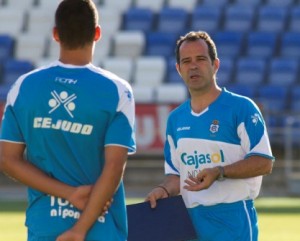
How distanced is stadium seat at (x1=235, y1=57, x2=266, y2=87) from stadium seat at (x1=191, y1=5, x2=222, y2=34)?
1419mm

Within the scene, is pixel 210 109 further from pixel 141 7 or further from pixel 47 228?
pixel 141 7

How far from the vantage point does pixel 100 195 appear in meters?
4.72

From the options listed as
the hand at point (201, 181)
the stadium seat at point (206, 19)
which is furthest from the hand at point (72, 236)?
the stadium seat at point (206, 19)

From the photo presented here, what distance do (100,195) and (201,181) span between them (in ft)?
4.38

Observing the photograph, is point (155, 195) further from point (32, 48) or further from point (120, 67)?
point (32, 48)

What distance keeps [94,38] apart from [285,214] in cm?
1324

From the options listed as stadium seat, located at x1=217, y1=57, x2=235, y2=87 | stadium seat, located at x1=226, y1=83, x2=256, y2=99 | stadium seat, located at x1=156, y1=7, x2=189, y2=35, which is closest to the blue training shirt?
stadium seat, located at x1=226, y1=83, x2=256, y2=99

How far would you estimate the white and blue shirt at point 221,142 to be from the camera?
245 inches

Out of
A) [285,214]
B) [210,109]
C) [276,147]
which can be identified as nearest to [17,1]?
[276,147]

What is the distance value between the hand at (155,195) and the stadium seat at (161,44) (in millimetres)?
19585

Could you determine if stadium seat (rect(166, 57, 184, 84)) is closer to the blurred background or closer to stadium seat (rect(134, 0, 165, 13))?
the blurred background

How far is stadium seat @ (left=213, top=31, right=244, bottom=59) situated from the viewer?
83.5 ft

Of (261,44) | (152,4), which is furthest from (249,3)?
(152,4)

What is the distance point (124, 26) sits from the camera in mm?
Result: 26953
